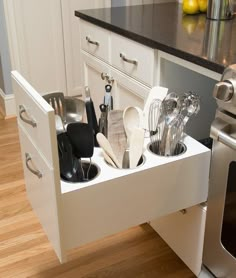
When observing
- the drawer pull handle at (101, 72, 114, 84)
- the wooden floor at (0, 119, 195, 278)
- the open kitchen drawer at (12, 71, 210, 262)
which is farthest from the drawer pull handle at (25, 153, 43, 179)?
the drawer pull handle at (101, 72, 114, 84)

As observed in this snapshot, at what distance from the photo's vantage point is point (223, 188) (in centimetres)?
111

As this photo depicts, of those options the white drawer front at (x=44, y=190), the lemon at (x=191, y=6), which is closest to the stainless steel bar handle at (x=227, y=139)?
the white drawer front at (x=44, y=190)

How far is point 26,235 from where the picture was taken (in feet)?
5.57

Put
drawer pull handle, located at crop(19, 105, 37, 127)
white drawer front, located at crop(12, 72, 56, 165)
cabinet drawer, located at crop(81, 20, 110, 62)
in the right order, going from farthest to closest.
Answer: cabinet drawer, located at crop(81, 20, 110, 62) < drawer pull handle, located at crop(19, 105, 37, 127) < white drawer front, located at crop(12, 72, 56, 165)

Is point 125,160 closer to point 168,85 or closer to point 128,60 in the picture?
point 168,85

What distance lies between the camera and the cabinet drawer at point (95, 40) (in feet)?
5.61

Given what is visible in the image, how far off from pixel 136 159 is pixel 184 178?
6.1 inches

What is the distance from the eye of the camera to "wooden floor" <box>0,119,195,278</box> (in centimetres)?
→ 150

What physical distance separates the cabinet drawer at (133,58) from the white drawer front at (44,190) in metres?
0.53

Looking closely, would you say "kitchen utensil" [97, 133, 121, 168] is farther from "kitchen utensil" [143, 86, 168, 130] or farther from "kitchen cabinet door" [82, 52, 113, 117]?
"kitchen cabinet door" [82, 52, 113, 117]

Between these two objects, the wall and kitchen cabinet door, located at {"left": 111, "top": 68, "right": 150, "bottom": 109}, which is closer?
kitchen cabinet door, located at {"left": 111, "top": 68, "right": 150, "bottom": 109}

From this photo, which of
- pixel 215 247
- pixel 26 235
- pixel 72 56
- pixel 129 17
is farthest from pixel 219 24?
pixel 72 56

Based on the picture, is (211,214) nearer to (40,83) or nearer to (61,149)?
(61,149)

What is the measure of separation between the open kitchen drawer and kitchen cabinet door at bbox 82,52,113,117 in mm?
705
